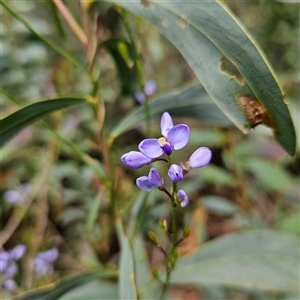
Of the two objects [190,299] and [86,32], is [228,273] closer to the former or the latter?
[86,32]

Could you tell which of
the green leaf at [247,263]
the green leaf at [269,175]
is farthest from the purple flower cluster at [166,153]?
the green leaf at [269,175]

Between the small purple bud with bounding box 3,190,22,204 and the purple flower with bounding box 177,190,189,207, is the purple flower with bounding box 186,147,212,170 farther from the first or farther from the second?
the small purple bud with bounding box 3,190,22,204

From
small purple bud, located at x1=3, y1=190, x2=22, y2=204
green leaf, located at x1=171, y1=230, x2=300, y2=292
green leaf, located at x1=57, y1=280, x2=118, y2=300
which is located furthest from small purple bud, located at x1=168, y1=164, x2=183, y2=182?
small purple bud, located at x1=3, y1=190, x2=22, y2=204

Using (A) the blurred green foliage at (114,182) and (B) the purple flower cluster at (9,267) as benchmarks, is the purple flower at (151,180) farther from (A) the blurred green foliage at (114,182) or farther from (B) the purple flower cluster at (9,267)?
(B) the purple flower cluster at (9,267)

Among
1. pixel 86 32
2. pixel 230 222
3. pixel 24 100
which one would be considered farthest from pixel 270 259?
pixel 24 100

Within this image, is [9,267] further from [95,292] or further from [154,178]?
[154,178]
